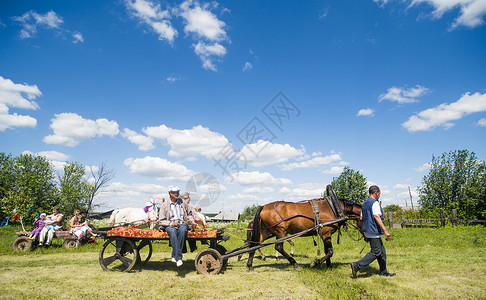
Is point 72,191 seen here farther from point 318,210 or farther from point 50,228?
point 318,210

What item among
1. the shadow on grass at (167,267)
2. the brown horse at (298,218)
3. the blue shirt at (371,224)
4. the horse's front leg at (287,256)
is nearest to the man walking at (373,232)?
the blue shirt at (371,224)

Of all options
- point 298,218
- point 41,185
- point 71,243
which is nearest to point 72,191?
Result: point 41,185

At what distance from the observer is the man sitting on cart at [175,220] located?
6016 millimetres

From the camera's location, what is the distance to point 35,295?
4562mm

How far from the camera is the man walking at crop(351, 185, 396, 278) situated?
222 inches

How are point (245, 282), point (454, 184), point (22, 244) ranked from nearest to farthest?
point (245, 282)
point (22, 244)
point (454, 184)

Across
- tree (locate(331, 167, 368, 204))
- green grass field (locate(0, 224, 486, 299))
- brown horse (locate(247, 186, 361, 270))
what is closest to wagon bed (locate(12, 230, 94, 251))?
green grass field (locate(0, 224, 486, 299))

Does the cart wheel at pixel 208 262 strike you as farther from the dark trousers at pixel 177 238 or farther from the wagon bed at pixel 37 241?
the wagon bed at pixel 37 241

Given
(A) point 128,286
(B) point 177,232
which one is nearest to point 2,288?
(A) point 128,286

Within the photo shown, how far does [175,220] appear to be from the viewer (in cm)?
639

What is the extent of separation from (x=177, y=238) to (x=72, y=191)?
39.9 meters

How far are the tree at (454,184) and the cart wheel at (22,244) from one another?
39480 millimetres

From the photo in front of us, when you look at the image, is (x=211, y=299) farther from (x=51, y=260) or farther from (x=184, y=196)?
(x=51, y=260)

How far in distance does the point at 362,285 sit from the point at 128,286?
180 inches
